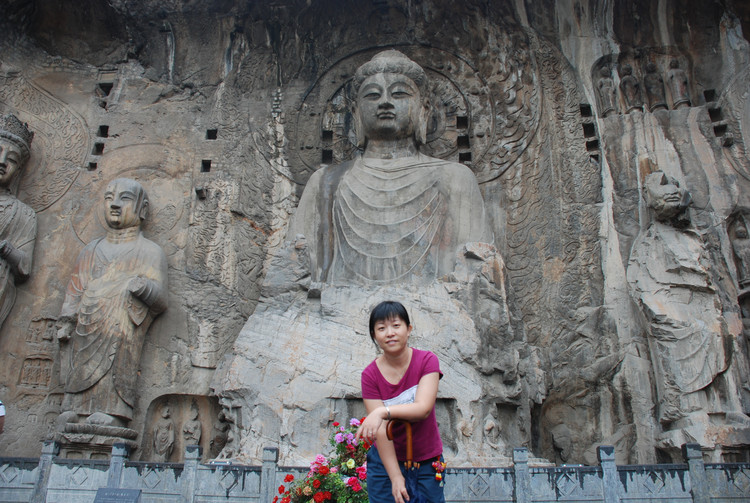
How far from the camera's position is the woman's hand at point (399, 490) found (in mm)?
2348

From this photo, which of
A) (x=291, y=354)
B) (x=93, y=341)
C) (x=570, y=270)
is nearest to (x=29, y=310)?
(x=93, y=341)

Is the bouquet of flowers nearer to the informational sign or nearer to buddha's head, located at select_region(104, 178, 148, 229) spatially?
the informational sign

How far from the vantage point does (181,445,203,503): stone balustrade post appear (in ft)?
14.0

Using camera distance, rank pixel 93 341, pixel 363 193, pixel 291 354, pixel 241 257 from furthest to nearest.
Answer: pixel 241 257 < pixel 363 193 < pixel 93 341 < pixel 291 354

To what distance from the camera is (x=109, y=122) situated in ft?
26.1

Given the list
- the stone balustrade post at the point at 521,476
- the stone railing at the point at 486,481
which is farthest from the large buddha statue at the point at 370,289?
the stone balustrade post at the point at 521,476

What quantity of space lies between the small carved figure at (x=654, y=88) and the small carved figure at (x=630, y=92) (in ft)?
0.31

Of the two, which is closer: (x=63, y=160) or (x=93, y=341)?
(x=93, y=341)

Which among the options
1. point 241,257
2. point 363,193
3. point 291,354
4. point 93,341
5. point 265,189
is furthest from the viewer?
point 265,189

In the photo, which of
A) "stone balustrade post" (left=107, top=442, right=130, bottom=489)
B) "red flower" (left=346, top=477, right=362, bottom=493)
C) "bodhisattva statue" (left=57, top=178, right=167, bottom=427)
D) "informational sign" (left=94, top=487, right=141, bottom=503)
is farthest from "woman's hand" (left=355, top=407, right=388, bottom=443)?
"bodhisattva statue" (left=57, top=178, right=167, bottom=427)

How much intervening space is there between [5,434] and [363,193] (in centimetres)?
397

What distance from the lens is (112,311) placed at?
6266 mm

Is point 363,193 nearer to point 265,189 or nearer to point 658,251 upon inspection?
point 265,189

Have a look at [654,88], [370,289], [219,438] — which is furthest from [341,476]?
[654,88]
